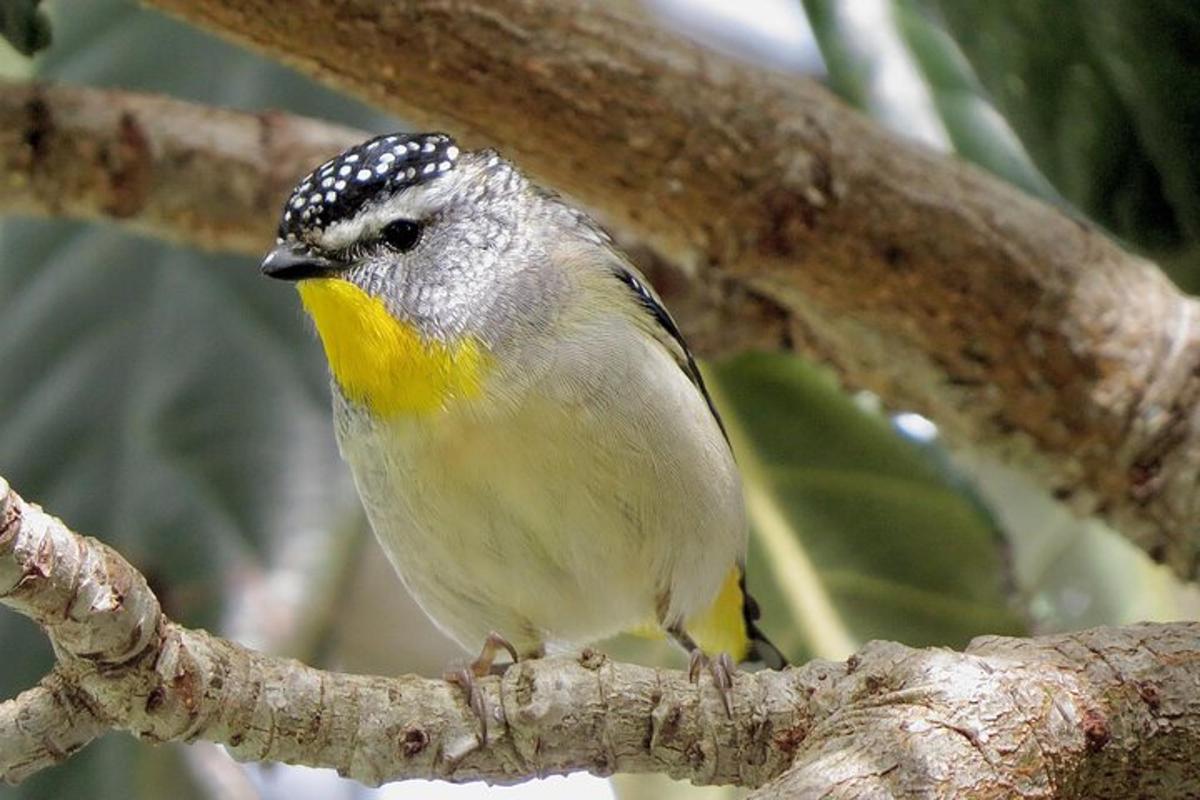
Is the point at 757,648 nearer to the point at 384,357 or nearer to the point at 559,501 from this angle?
the point at 559,501

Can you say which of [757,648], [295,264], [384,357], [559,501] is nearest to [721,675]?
[559,501]

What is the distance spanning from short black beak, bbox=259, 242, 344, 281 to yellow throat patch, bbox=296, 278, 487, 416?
3 centimetres

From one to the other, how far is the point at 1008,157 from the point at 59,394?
2.08 meters

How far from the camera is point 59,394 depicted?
11.8 feet

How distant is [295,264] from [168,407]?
3.39 ft

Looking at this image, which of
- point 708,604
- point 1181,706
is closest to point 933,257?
point 708,604

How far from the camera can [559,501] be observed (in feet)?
8.51

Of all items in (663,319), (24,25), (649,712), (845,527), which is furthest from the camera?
(845,527)

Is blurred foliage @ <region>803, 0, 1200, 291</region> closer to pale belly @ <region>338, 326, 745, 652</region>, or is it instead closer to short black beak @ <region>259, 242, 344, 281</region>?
pale belly @ <region>338, 326, 745, 652</region>

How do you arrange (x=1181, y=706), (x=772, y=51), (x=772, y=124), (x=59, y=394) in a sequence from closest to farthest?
(x=1181, y=706) < (x=772, y=124) < (x=59, y=394) < (x=772, y=51)

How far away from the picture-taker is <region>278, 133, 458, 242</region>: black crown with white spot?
2.69m

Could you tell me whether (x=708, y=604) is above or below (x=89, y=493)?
above

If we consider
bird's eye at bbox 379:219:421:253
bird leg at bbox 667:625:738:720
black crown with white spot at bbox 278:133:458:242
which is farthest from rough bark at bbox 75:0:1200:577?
bird leg at bbox 667:625:738:720

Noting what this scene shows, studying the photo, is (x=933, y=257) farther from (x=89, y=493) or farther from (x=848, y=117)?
(x=89, y=493)
